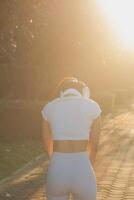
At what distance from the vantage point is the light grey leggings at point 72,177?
5.25m

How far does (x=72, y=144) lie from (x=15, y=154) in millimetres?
9439

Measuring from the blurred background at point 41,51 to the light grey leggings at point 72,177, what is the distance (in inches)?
269

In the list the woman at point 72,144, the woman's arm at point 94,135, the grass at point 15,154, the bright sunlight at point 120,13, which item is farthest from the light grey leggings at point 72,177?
the bright sunlight at point 120,13

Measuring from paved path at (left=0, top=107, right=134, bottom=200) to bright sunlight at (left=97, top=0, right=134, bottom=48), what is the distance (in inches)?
379

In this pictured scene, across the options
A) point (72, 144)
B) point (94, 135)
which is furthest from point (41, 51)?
point (72, 144)

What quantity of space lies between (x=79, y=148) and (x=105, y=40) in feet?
77.5

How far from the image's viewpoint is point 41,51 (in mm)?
23641

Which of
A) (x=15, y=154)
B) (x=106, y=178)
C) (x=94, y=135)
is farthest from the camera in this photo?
(x=15, y=154)

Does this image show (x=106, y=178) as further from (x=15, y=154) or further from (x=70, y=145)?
(x=70, y=145)

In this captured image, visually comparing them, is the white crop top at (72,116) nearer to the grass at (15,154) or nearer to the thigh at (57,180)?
the thigh at (57,180)

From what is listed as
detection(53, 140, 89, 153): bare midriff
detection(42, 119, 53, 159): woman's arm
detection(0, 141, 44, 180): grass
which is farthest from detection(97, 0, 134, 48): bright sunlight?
detection(53, 140, 89, 153): bare midriff

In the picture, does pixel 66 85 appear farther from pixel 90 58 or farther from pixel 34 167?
pixel 90 58

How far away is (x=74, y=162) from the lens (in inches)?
207

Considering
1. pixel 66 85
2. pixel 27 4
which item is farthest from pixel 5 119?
pixel 66 85
